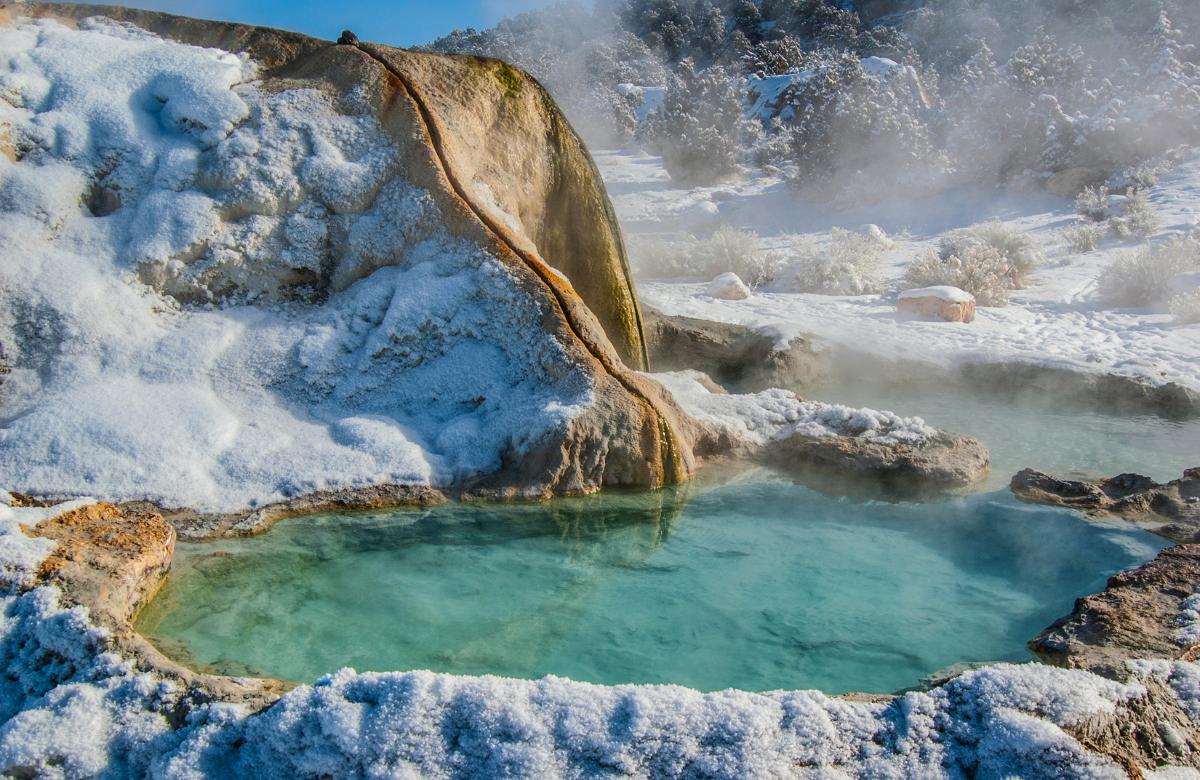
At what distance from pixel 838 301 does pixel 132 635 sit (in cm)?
713

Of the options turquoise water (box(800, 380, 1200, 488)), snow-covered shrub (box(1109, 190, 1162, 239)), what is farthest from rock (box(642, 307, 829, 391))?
snow-covered shrub (box(1109, 190, 1162, 239))

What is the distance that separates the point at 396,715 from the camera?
1.89m

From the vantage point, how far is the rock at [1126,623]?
232cm

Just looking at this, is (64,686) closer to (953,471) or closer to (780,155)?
(953,471)

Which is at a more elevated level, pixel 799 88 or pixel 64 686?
pixel 799 88

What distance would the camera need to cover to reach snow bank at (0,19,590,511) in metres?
3.51

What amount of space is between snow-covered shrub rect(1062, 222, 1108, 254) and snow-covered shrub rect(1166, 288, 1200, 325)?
2.57 meters

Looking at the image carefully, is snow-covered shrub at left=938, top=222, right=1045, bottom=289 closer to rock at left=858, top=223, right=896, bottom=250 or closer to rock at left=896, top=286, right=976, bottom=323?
rock at left=858, top=223, right=896, bottom=250

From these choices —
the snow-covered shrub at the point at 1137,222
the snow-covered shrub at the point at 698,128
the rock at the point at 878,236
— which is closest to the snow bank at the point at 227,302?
the rock at the point at 878,236

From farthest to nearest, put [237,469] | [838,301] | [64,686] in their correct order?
1. [838,301]
2. [237,469]
3. [64,686]

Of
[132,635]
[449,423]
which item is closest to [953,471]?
[449,423]

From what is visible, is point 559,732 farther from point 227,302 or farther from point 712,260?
point 712,260

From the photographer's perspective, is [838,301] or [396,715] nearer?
[396,715]

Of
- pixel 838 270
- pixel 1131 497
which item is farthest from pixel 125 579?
pixel 838 270
